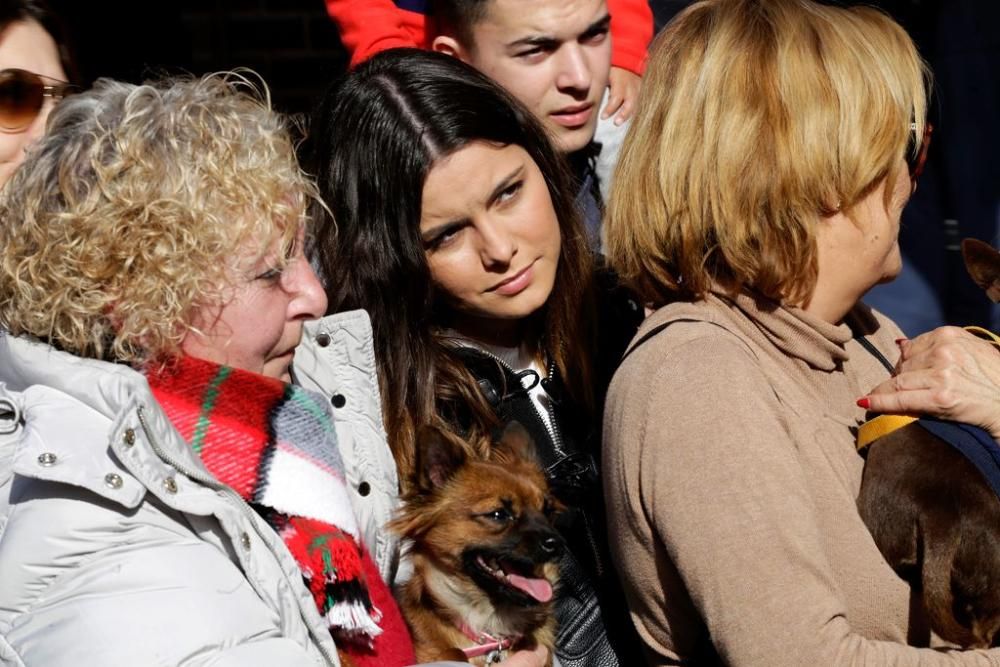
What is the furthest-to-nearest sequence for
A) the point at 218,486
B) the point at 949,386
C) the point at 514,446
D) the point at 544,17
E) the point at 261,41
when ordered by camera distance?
the point at 261,41, the point at 544,17, the point at 514,446, the point at 949,386, the point at 218,486

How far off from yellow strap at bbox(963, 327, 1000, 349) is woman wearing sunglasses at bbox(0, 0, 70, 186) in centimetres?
215

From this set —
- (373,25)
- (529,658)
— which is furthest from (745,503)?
(373,25)

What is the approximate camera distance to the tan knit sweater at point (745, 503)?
2.11m

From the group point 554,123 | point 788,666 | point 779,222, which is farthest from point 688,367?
point 554,123

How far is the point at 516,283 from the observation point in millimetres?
2945

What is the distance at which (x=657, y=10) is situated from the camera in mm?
4969

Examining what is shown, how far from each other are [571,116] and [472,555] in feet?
5.06

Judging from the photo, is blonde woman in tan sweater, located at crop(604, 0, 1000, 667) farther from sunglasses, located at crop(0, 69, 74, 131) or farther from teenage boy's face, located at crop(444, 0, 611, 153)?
sunglasses, located at crop(0, 69, 74, 131)

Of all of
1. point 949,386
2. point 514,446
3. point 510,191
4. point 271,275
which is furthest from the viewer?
point 510,191

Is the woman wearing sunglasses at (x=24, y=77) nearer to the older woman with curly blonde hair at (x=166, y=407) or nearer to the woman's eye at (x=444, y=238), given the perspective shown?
the older woman with curly blonde hair at (x=166, y=407)

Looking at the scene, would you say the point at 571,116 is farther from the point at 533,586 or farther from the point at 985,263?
the point at 533,586

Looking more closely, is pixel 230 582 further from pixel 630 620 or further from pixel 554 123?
pixel 554 123

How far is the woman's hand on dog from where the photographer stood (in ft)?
8.21

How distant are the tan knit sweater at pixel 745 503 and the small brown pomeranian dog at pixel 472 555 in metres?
0.36
